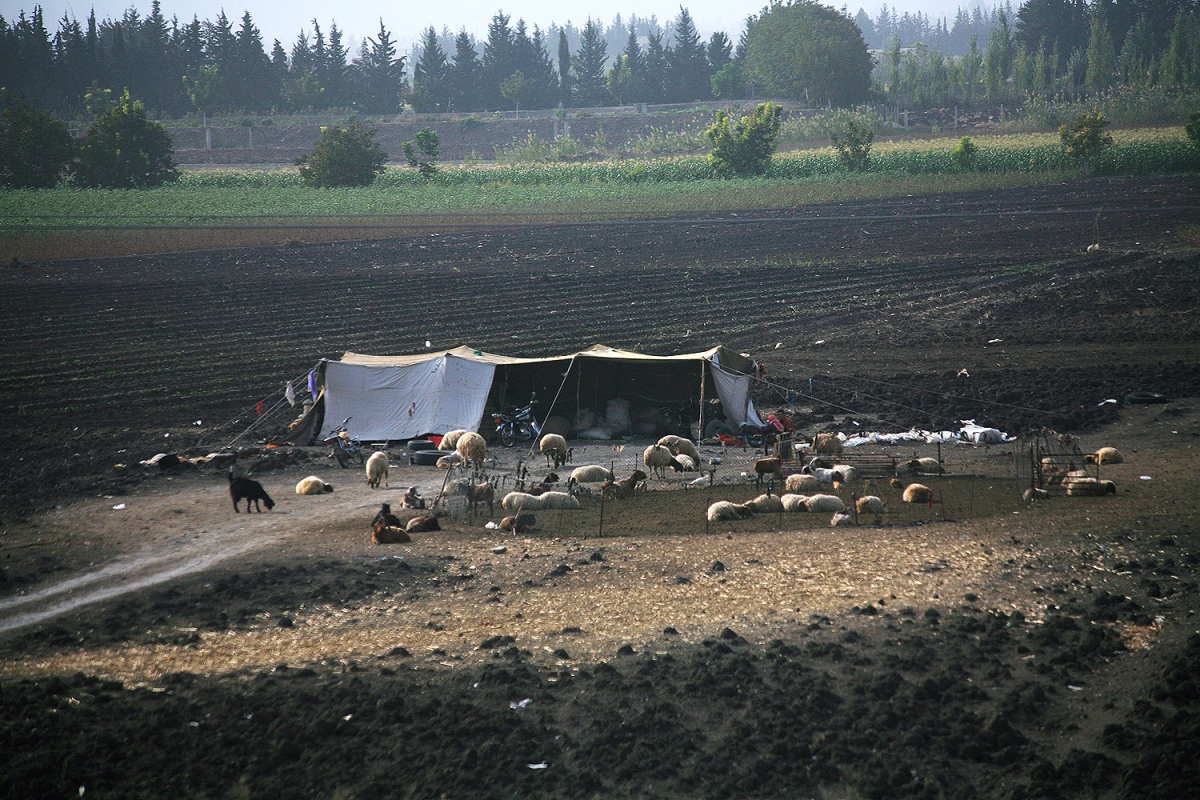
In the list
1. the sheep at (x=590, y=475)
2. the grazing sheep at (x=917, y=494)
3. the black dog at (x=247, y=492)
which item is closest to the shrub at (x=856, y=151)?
the sheep at (x=590, y=475)

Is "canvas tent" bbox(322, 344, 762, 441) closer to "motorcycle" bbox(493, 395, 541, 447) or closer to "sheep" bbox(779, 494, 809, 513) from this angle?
"motorcycle" bbox(493, 395, 541, 447)

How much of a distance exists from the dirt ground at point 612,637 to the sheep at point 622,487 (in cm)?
67

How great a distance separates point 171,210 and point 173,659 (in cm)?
4435

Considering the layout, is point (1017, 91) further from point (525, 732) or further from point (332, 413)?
point (525, 732)

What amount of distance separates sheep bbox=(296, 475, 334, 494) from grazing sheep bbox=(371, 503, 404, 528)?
2.49 meters

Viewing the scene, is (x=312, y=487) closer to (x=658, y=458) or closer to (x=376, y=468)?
(x=376, y=468)

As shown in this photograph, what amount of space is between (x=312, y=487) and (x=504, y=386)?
5.46 metres

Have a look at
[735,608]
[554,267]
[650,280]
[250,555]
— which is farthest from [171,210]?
[735,608]

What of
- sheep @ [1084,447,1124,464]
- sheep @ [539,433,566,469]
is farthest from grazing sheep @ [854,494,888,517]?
sheep @ [539,433,566,469]

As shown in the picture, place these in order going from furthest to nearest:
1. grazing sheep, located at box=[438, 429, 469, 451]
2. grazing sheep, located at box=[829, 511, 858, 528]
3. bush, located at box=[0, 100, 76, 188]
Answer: bush, located at box=[0, 100, 76, 188] → grazing sheep, located at box=[438, 429, 469, 451] → grazing sheep, located at box=[829, 511, 858, 528]

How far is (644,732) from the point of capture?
8.22 meters

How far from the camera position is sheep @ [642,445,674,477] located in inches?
655

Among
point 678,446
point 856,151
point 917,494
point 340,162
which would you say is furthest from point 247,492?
point 340,162

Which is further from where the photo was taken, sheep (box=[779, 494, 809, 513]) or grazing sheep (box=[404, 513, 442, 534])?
sheep (box=[779, 494, 809, 513])
